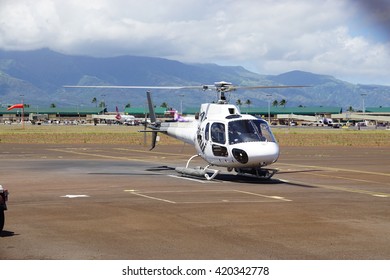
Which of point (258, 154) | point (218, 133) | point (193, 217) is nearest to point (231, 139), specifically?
point (218, 133)

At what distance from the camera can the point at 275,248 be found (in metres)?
15.4

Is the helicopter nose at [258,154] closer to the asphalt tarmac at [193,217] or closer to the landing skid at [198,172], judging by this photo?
the asphalt tarmac at [193,217]

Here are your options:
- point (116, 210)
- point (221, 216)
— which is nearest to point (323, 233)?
point (221, 216)

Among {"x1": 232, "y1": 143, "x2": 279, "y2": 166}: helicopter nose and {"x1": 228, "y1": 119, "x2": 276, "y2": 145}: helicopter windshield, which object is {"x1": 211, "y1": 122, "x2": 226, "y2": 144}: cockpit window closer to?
{"x1": 228, "y1": 119, "x2": 276, "y2": 145}: helicopter windshield

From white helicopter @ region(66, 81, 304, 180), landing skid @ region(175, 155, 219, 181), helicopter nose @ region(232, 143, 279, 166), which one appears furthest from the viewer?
landing skid @ region(175, 155, 219, 181)

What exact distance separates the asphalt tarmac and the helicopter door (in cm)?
154

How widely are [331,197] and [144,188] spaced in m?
8.41

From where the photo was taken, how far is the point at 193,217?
2055cm

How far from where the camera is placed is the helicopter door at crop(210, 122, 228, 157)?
32.0 metres

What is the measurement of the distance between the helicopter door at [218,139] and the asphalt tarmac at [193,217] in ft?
5.05

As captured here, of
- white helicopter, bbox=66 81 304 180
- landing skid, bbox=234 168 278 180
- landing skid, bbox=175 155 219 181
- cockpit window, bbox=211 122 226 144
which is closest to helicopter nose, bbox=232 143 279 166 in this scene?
white helicopter, bbox=66 81 304 180

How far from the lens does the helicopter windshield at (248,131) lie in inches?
1223

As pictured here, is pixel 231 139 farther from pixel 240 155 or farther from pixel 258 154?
pixel 258 154

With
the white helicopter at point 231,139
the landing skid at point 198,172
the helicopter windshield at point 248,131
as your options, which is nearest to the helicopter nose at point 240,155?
the white helicopter at point 231,139
